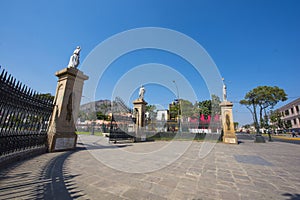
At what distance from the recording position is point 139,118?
13.0 m

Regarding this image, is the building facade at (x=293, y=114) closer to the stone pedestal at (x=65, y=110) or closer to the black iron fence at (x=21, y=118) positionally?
the stone pedestal at (x=65, y=110)

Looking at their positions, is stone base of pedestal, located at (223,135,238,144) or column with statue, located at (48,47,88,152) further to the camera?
stone base of pedestal, located at (223,135,238,144)

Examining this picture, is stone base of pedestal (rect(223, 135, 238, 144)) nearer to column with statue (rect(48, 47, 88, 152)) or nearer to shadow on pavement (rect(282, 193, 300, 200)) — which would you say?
shadow on pavement (rect(282, 193, 300, 200))

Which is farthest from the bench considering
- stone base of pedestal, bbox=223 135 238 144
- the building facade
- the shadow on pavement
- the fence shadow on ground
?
the building facade

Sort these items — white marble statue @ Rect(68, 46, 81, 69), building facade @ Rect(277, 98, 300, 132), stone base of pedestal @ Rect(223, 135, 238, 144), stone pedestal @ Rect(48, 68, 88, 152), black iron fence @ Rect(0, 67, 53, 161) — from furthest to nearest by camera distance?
→ building facade @ Rect(277, 98, 300, 132) < stone base of pedestal @ Rect(223, 135, 238, 144) < white marble statue @ Rect(68, 46, 81, 69) < stone pedestal @ Rect(48, 68, 88, 152) < black iron fence @ Rect(0, 67, 53, 161)

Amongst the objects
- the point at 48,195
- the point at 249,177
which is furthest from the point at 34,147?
the point at 249,177

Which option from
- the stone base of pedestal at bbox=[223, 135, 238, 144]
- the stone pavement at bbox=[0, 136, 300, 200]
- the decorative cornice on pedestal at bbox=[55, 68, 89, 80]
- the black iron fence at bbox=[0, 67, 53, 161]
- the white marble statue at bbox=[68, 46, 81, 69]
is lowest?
the stone pavement at bbox=[0, 136, 300, 200]

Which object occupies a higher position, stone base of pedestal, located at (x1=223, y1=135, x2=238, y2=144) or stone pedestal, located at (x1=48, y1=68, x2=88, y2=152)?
stone pedestal, located at (x1=48, y1=68, x2=88, y2=152)

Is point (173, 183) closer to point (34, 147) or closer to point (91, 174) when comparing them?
point (91, 174)

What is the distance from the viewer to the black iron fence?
360 cm

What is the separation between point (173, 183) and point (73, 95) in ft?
20.9

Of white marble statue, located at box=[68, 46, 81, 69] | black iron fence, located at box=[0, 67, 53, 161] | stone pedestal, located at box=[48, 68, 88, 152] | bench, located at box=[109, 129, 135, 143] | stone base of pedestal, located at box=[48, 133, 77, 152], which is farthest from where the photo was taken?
bench, located at box=[109, 129, 135, 143]

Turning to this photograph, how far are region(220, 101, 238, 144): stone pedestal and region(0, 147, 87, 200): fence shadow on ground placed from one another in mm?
13405

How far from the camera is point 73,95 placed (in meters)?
7.04
